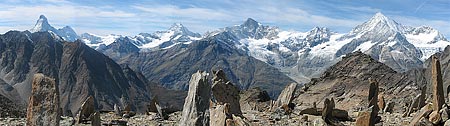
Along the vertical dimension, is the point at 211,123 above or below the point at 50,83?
below

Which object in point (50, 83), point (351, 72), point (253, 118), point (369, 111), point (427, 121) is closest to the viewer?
point (50, 83)

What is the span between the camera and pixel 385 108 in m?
33.2

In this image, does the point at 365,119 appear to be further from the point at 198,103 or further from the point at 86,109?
the point at 86,109

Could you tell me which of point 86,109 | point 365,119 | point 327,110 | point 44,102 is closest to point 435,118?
point 327,110

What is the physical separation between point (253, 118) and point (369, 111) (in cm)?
810

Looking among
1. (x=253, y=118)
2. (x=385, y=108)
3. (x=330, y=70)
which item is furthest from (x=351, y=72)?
(x=253, y=118)

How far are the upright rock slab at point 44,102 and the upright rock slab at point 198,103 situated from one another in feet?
11.8

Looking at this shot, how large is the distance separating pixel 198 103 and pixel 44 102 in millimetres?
4133

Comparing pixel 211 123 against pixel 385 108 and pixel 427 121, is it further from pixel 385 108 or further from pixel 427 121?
pixel 385 108

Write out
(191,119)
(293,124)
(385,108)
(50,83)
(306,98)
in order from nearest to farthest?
(50,83), (191,119), (293,124), (385,108), (306,98)

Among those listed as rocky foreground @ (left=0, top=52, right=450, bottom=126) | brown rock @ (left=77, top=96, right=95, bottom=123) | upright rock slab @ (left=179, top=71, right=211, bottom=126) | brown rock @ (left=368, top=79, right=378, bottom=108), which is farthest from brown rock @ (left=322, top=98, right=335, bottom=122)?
brown rock @ (left=77, top=96, right=95, bottom=123)

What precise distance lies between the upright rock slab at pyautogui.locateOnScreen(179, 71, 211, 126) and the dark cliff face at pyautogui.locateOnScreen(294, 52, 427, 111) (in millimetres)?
38795

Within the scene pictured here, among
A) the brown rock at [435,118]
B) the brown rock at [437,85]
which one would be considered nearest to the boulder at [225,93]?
the brown rock at [435,118]

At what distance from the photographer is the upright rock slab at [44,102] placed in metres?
13.3
